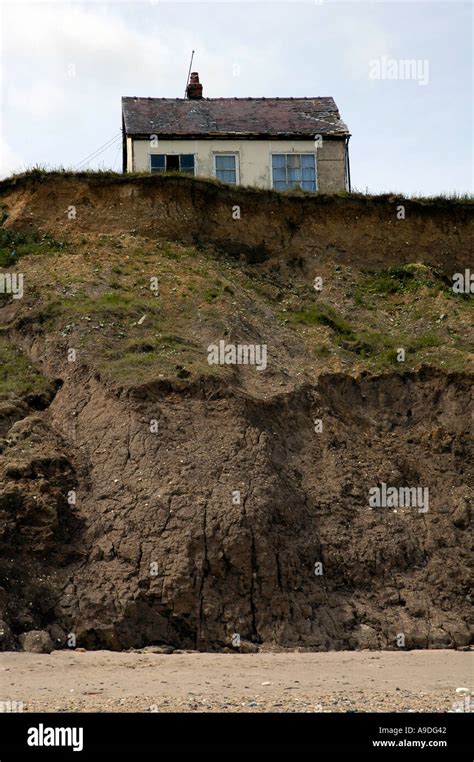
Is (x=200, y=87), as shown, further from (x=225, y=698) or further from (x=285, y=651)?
(x=225, y=698)

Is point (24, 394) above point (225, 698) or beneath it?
above

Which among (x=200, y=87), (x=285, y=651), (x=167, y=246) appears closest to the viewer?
(x=285, y=651)

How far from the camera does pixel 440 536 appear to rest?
88.4 ft

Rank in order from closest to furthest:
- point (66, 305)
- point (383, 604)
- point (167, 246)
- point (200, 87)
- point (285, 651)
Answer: point (285, 651) → point (383, 604) → point (66, 305) → point (167, 246) → point (200, 87)

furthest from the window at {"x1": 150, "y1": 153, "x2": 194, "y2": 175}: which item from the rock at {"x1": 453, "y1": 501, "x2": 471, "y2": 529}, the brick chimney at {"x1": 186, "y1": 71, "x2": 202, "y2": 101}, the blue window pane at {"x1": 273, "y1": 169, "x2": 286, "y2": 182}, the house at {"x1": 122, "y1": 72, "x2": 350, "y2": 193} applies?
the rock at {"x1": 453, "y1": 501, "x2": 471, "y2": 529}

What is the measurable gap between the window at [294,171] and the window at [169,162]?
2.18 meters

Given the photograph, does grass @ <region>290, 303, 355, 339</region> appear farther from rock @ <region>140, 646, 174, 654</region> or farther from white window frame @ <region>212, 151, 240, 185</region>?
rock @ <region>140, 646, 174, 654</region>

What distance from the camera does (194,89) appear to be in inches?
1535

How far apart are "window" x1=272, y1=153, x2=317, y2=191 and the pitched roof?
553 millimetres

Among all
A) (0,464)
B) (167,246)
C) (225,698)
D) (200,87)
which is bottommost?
(225,698)

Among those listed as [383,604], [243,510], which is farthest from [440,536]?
[243,510]

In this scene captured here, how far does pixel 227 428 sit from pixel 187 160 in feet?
35.4

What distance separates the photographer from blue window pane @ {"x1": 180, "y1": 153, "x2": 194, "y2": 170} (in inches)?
1399

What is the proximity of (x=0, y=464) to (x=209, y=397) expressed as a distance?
427cm
